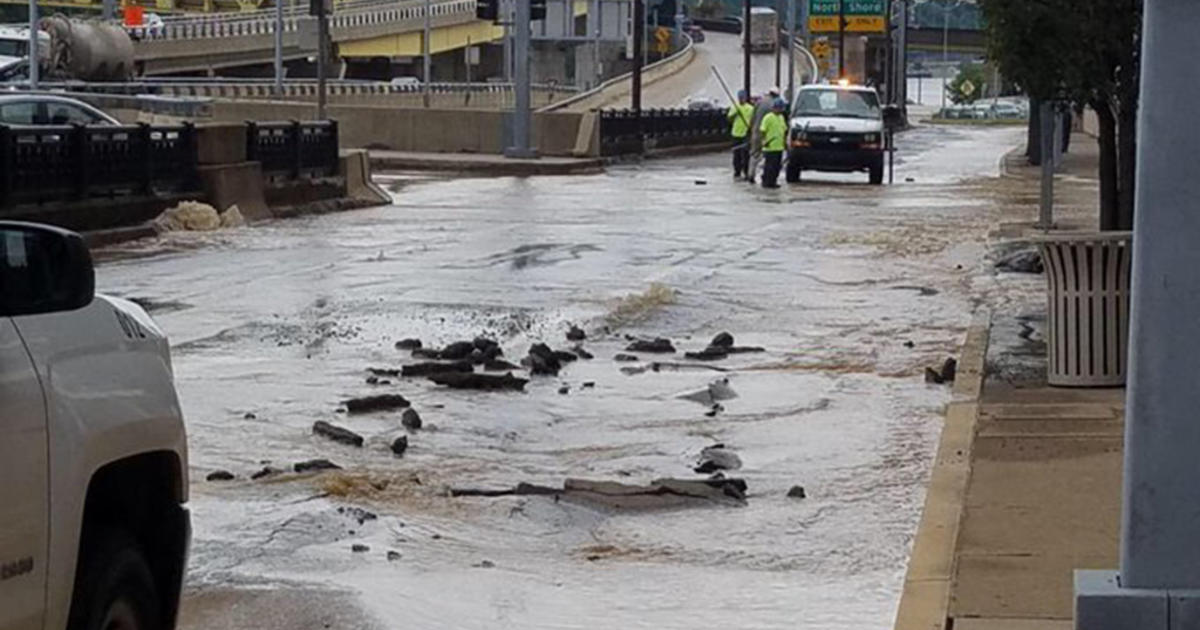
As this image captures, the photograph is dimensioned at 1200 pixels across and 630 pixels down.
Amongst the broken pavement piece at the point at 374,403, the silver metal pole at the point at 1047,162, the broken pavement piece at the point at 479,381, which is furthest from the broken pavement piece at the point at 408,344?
the silver metal pole at the point at 1047,162

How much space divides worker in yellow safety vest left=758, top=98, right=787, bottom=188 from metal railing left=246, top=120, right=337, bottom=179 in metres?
8.91

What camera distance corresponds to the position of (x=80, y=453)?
5.11 meters

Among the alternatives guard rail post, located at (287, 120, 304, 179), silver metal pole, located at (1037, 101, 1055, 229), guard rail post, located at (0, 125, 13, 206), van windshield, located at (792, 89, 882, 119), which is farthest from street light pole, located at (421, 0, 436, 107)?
guard rail post, located at (0, 125, 13, 206)

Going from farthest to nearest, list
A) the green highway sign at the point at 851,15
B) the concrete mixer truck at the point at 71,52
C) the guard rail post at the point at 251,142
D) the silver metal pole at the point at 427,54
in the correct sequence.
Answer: the green highway sign at the point at 851,15
the silver metal pole at the point at 427,54
the concrete mixer truck at the point at 71,52
the guard rail post at the point at 251,142

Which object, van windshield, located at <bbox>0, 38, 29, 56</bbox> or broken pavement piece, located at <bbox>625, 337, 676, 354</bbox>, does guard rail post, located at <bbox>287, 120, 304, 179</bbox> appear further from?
van windshield, located at <bbox>0, 38, 29, 56</bbox>

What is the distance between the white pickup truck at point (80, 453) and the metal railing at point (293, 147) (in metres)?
25.0

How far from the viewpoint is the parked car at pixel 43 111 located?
92.7 feet

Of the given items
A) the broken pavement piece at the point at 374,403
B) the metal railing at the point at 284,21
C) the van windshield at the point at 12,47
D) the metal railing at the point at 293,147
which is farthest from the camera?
the metal railing at the point at 284,21

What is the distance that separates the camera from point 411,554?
930 cm

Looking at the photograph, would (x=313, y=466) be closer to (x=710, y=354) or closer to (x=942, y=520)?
(x=942, y=520)

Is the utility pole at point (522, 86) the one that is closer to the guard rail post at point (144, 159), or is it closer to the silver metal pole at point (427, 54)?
the guard rail post at point (144, 159)

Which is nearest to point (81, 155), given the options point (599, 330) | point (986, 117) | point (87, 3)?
point (599, 330)

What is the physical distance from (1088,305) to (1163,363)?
275 inches

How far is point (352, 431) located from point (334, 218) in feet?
62.4
